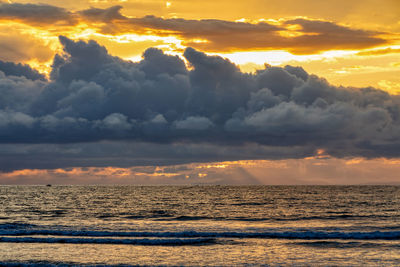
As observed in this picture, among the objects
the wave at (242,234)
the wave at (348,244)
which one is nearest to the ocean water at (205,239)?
the wave at (242,234)

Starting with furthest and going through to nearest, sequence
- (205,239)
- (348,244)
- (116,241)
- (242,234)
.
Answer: (242,234) → (205,239) → (116,241) → (348,244)

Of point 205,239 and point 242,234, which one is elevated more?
point 205,239

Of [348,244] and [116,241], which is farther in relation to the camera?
[116,241]

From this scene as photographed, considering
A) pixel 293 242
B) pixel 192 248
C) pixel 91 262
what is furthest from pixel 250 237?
pixel 91 262

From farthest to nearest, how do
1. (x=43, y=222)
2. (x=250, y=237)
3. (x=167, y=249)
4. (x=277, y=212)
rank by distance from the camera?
1. (x=277, y=212)
2. (x=43, y=222)
3. (x=250, y=237)
4. (x=167, y=249)

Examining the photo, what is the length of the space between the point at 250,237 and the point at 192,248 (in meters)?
11.2

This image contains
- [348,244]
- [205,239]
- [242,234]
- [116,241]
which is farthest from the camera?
[242,234]

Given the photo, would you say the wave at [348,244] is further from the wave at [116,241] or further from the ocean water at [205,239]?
the wave at [116,241]

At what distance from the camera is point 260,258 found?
43031 mm

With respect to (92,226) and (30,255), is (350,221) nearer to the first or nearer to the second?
(92,226)

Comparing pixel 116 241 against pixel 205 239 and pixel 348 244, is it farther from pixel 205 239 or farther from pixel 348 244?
pixel 348 244

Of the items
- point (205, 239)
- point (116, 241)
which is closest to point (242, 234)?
point (205, 239)

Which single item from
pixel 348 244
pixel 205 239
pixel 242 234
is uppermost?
pixel 348 244

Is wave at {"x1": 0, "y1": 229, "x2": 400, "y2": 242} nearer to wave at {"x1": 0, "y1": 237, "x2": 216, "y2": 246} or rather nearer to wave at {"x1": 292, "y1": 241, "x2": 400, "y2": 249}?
wave at {"x1": 292, "y1": 241, "x2": 400, "y2": 249}
